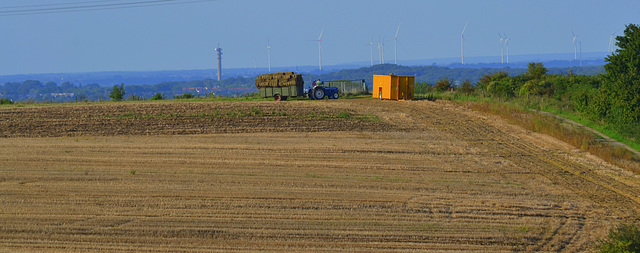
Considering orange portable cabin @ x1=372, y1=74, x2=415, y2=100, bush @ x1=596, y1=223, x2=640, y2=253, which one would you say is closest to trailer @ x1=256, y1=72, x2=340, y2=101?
orange portable cabin @ x1=372, y1=74, x2=415, y2=100

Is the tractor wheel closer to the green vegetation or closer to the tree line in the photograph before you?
the green vegetation

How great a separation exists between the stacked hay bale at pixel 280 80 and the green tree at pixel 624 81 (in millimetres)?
17106

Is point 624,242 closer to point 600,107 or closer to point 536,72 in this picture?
point 600,107

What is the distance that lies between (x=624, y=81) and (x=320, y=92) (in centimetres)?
1815

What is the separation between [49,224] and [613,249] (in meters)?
9.17

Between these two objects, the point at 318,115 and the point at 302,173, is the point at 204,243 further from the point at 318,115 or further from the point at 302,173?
the point at 318,115

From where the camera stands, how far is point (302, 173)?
14.8 m

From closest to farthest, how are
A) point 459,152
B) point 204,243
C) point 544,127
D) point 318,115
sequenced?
point 204,243 → point 459,152 → point 544,127 → point 318,115

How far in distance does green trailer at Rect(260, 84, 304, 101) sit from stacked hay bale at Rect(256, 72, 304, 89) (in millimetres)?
189

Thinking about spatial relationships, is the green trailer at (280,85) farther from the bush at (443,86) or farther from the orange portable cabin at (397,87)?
the bush at (443,86)

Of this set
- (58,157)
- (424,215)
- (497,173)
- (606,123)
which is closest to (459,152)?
(497,173)

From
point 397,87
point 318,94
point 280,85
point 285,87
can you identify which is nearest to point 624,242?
point 397,87

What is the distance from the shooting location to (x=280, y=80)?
36.0 metres

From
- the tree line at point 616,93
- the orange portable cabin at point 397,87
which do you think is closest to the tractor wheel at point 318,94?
the orange portable cabin at point 397,87
